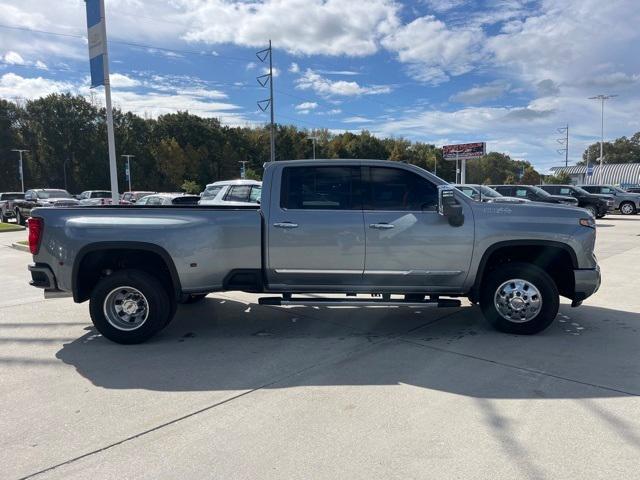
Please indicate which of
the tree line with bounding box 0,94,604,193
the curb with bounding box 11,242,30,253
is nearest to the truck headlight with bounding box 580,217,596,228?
the curb with bounding box 11,242,30,253

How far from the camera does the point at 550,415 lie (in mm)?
3656

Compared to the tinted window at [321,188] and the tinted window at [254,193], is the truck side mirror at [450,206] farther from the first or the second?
the tinted window at [254,193]

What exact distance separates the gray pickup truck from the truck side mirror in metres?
0.01

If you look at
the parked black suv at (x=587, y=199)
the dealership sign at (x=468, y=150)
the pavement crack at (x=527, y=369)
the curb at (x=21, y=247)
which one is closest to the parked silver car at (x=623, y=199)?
the parked black suv at (x=587, y=199)

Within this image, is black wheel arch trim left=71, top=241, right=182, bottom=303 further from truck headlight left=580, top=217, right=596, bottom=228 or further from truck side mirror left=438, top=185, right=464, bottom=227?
truck headlight left=580, top=217, right=596, bottom=228

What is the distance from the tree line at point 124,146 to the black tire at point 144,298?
58.1 metres

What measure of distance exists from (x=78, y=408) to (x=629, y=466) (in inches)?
154

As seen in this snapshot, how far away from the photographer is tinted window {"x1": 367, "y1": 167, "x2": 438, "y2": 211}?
5.51 m

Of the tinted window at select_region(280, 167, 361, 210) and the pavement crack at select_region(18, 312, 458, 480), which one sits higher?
the tinted window at select_region(280, 167, 361, 210)

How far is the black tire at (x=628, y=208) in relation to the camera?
94.4 ft

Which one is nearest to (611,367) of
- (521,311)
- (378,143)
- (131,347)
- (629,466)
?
(521,311)

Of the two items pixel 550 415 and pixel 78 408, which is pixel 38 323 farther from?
pixel 550 415

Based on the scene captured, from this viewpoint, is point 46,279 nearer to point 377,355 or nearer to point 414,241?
point 377,355

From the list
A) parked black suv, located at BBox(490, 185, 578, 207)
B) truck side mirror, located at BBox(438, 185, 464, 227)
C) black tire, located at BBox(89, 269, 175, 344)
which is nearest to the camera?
truck side mirror, located at BBox(438, 185, 464, 227)
